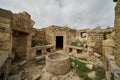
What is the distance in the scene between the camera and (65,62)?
541cm

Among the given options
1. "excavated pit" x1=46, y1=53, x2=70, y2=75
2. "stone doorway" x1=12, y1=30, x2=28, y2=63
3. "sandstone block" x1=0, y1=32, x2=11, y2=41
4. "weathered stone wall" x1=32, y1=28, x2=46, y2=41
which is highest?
"weathered stone wall" x1=32, y1=28, x2=46, y2=41

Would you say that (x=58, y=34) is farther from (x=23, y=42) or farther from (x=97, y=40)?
(x=97, y=40)

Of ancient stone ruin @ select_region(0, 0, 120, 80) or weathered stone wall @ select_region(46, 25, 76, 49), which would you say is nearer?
ancient stone ruin @ select_region(0, 0, 120, 80)

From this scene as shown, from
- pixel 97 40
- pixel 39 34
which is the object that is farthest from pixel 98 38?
pixel 39 34

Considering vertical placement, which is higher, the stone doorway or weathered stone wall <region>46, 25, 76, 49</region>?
weathered stone wall <region>46, 25, 76, 49</region>

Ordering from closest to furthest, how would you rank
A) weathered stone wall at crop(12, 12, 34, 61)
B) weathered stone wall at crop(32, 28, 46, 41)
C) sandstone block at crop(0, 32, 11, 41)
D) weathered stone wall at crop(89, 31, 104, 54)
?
sandstone block at crop(0, 32, 11, 41)
weathered stone wall at crop(12, 12, 34, 61)
weathered stone wall at crop(89, 31, 104, 54)
weathered stone wall at crop(32, 28, 46, 41)

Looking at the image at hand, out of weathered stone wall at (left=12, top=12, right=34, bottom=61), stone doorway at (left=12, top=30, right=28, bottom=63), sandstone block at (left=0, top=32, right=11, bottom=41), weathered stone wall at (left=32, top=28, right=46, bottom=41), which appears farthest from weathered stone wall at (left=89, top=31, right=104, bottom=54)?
sandstone block at (left=0, top=32, right=11, bottom=41)

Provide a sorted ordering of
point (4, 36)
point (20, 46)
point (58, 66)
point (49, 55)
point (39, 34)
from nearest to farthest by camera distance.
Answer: point (4, 36) → point (58, 66) → point (49, 55) → point (20, 46) → point (39, 34)

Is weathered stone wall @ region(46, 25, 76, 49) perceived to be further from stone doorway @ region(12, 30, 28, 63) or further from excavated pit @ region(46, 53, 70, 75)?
excavated pit @ region(46, 53, 70, 75)

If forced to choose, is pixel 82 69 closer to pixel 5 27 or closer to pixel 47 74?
pixel 47 74

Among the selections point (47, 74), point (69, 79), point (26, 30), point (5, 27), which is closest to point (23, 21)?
point (26, 30)

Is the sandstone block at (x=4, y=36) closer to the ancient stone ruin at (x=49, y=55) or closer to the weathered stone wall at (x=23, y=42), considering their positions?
the ancient stone ruin at (x=49, y=55)

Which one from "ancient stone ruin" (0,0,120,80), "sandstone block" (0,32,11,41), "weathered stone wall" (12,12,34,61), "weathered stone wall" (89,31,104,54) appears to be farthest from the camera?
"weathered stone wall" (89,31,104,54)

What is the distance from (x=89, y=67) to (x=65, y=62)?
1508 millimetres
